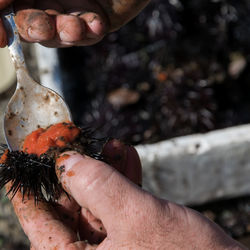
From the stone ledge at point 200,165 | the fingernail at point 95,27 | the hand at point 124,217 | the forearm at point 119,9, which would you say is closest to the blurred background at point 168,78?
the stone ledge at point 200,165

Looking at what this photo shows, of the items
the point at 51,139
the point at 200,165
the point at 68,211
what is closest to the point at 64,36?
the point at 51,139

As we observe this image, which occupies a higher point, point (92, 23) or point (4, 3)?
point (4, 3)

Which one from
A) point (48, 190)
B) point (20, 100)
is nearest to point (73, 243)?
point (48, 190)

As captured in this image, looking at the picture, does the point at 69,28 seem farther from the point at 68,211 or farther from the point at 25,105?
the point at 68,211

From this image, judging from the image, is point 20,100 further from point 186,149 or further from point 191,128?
point 191,128

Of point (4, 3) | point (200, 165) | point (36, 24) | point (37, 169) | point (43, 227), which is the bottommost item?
point (200, 165)

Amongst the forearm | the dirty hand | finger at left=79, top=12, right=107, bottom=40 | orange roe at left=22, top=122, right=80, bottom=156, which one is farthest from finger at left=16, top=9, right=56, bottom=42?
orange roe at left=22, top=122, right=80, bottom=156

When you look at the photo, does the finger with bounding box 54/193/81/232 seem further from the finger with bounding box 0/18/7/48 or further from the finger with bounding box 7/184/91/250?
the finger with bounding box 0/18/7/48
